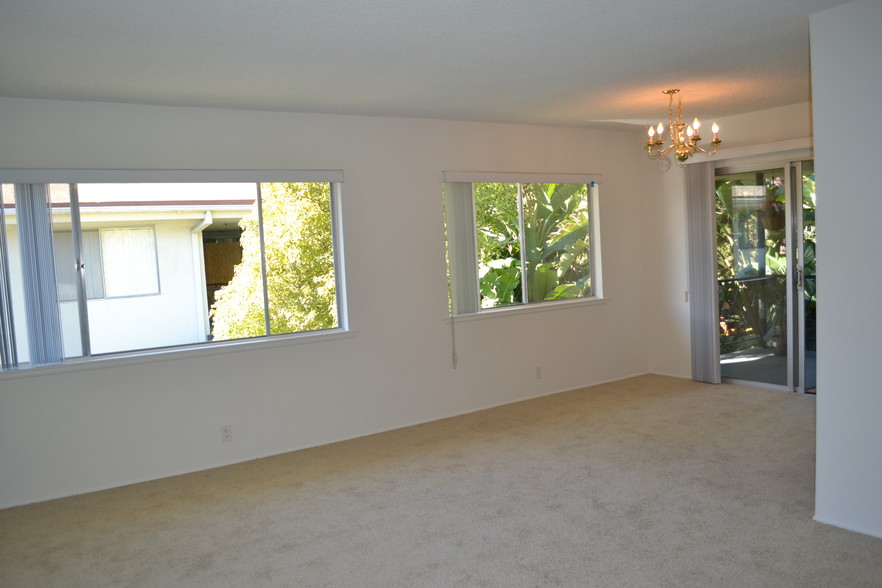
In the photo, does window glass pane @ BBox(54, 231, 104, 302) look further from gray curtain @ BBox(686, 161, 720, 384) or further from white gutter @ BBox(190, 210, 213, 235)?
gray curtain @ BBox(686, 161, 720, 384)

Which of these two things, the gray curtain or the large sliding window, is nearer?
the large sliding window

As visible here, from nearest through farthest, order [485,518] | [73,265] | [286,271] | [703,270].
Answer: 1. [485,518]
2. [73,265]
3. [286,271]
4. [703,270]

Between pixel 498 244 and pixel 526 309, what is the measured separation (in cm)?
68

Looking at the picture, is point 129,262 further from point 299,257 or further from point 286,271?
point 299,257

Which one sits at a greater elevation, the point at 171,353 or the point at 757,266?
the point at 757,266

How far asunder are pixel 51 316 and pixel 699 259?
219 inches

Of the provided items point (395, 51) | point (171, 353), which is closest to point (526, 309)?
point (171, 353)

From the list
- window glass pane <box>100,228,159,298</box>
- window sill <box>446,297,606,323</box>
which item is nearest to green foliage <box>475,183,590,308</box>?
window sill <box>446,297,606,323</box>

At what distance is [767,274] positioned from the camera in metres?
6.39

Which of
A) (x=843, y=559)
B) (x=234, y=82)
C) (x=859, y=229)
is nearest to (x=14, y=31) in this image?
(x=234, y=82)

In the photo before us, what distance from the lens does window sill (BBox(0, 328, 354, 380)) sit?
14.3ft

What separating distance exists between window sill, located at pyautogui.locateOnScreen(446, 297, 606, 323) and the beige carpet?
1.05 meters

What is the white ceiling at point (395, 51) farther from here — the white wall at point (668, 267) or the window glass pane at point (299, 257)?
the white wall at point (668, 267)

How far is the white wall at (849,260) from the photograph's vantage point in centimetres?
325
